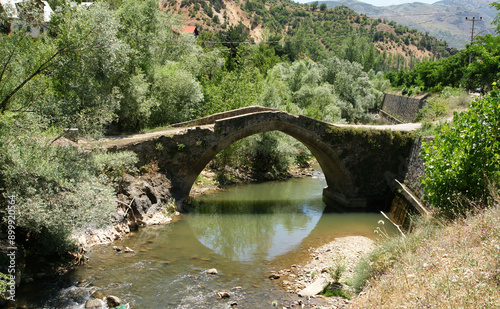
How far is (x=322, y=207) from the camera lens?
2142 cm

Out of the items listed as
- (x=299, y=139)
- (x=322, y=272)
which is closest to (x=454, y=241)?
(x=322, y=272)

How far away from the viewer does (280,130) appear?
2053cm

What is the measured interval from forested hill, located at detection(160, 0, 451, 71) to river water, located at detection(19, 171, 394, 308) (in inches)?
2185

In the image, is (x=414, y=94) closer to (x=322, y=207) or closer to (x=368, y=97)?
(x=368, y=97)

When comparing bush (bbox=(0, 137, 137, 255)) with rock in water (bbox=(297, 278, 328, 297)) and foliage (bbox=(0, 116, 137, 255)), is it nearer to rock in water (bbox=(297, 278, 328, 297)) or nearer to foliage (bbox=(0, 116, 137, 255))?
foliage (bbox=(0, 116, 137, 255))

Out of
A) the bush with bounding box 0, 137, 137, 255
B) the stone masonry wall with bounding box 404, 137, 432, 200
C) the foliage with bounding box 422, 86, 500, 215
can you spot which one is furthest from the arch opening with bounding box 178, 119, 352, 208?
the foliage with bounding box 422, 86, 500, 215

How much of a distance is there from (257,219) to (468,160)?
10.4 meters

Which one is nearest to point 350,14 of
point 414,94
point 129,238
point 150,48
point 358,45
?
point 358,45

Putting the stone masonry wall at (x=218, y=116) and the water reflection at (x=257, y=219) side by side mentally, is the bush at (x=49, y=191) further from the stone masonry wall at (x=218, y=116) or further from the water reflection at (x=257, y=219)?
the stone masonry wall at (x=218, y=116)

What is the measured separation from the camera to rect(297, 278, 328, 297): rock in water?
34.8 feet

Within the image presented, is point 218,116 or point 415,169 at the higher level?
point 218,116

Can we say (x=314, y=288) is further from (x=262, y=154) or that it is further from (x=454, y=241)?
(x=262, y=154)

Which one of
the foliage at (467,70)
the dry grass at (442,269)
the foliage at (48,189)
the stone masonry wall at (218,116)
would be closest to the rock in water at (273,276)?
the dry grass at (442,269)

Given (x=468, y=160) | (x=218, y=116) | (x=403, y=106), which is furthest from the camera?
(x=403, y=106)
